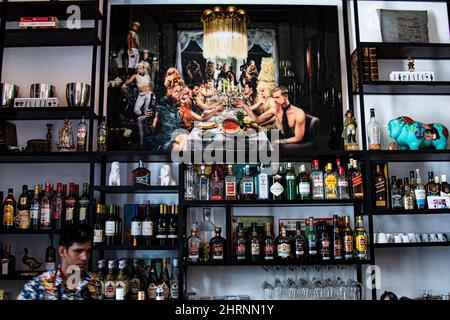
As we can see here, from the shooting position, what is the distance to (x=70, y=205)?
3.07 m

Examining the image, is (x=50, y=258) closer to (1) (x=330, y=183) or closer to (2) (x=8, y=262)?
(2) (x=8, y=262)

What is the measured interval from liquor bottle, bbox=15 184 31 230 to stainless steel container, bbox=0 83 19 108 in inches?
26.2

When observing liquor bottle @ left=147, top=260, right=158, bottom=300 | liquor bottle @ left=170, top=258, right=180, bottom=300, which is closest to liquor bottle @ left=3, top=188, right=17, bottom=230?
liquor bottle @ left=147, top=260, right=158, bottom=300

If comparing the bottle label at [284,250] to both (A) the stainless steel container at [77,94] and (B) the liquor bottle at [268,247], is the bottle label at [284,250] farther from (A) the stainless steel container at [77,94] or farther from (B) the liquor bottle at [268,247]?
(A) the stainless steel container at [77,94]

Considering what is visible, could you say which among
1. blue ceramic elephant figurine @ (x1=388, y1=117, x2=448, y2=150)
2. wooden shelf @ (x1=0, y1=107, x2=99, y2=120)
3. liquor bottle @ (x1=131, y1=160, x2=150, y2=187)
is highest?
wooden shelf @ (x1=0, y1=107, x2=99, y2=120)

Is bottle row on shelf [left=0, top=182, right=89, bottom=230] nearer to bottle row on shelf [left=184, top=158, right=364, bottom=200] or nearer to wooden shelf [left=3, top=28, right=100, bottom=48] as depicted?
bottle row on shelf [left=184, top=158, right=364, bottom=200]

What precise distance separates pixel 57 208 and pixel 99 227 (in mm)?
390

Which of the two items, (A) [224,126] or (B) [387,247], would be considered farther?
(A) [224,126]

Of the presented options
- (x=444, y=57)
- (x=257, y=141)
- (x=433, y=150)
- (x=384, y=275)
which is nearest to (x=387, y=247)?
(x=384, y=275)

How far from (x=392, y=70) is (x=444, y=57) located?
474 mm

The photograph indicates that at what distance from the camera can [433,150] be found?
3.07 metres

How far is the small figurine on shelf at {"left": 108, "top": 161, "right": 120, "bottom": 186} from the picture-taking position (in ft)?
10.1
